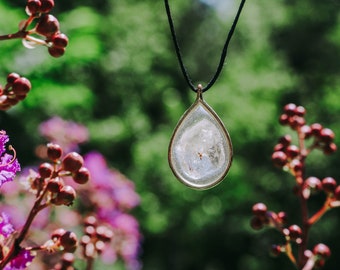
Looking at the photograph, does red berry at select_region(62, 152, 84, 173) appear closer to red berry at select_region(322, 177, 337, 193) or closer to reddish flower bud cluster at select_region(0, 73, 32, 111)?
reddish flower bud cluster at select_region(0, 73, 32, 111)

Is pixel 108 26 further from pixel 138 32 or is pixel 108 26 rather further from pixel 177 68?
pixel 177 68

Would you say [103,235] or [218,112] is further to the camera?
[218,112]

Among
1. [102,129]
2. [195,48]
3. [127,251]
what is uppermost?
[127,251]

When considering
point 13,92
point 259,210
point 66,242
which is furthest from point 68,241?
point 259,210

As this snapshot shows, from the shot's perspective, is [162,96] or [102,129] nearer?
[102,129]

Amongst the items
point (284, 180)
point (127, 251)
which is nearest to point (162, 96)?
point (284, 180)

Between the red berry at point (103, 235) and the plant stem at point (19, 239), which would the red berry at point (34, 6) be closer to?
the plant stem at point (19, 239)

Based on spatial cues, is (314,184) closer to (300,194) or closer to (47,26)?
(300,194)
